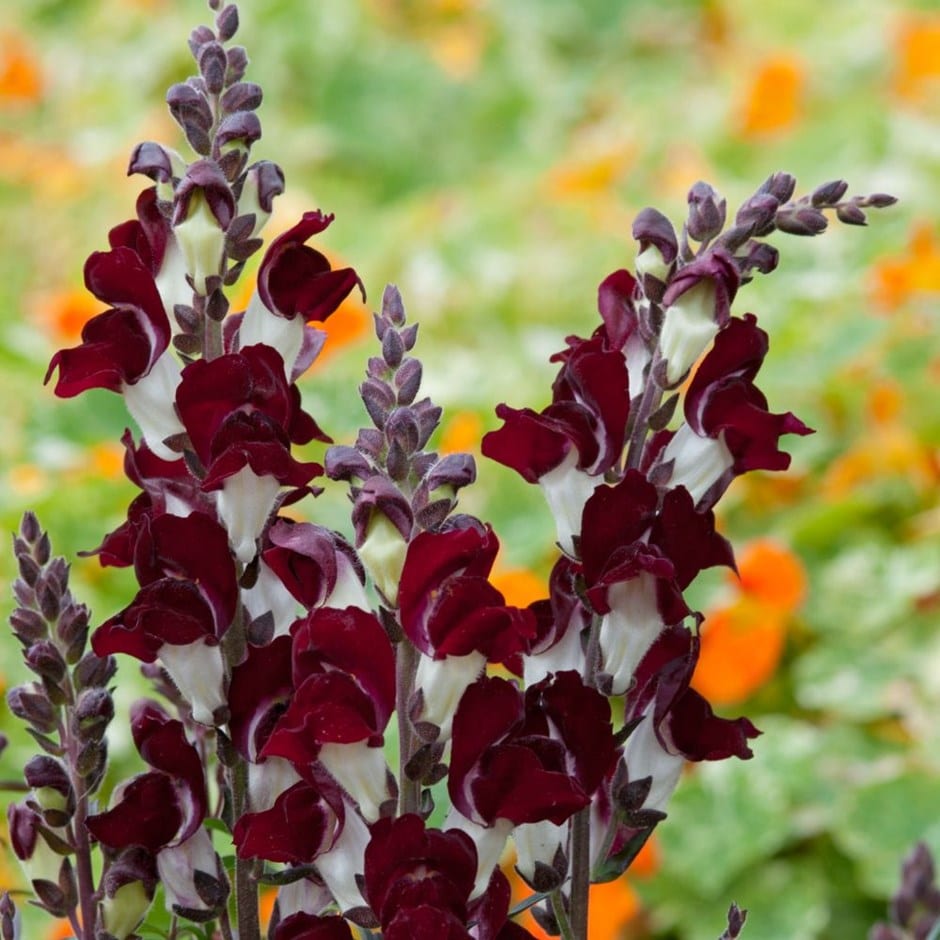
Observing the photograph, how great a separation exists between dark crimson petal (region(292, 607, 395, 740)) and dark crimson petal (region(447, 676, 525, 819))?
0.08 ft

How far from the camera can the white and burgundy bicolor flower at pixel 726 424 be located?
52 cm

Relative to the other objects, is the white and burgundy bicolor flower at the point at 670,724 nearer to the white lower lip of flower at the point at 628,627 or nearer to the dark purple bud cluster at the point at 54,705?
the white lower lip of flower at the point at 628,627

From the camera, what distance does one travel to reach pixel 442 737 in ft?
1.57

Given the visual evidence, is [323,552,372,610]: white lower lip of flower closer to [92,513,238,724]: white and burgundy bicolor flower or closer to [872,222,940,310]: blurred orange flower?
[92,513,238,724]: white and burgundy bicolor flower

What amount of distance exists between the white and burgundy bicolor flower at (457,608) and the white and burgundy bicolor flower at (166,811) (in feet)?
0.31

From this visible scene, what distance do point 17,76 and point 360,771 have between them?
2293 millimetres

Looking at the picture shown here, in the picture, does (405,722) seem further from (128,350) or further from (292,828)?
(128,350)

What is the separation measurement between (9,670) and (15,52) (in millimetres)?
1674

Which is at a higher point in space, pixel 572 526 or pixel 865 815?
pixel 865 815

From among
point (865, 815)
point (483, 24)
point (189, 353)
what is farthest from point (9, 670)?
point (483, 24)

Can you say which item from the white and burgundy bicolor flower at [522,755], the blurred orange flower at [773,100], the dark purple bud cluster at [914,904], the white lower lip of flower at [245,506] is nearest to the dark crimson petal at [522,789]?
the white and burgundy bicolor flower at [522,755]

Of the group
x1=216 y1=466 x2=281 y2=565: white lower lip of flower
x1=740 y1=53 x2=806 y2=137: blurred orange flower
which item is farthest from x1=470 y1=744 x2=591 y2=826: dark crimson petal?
x1=740 y1=53 x2=806 y2=137: blurred orange flower

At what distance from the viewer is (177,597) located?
0.48 m

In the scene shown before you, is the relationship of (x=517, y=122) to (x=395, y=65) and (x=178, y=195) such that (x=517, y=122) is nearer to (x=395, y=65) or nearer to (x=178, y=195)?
(x=395, y=65)
